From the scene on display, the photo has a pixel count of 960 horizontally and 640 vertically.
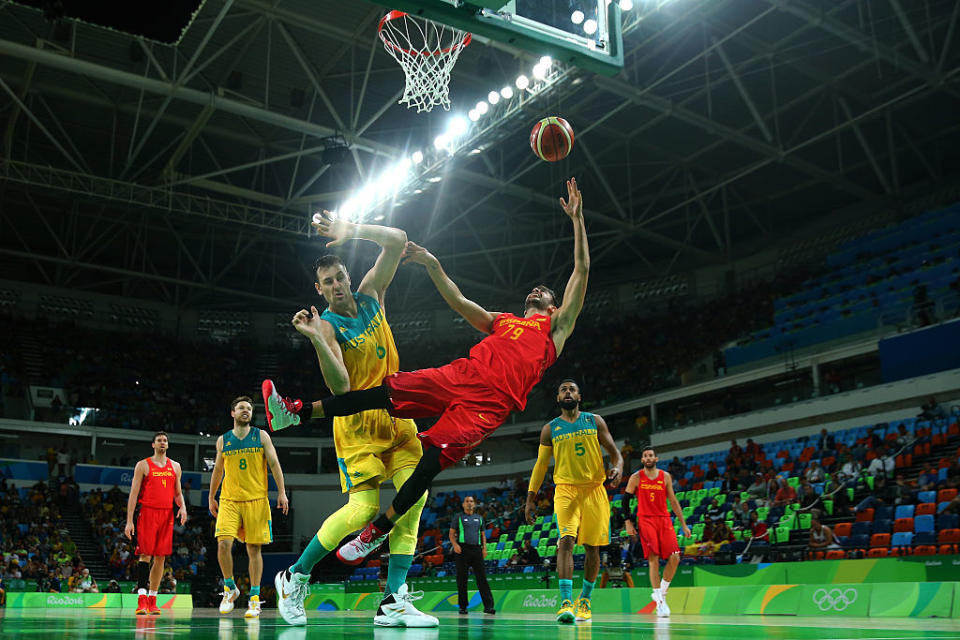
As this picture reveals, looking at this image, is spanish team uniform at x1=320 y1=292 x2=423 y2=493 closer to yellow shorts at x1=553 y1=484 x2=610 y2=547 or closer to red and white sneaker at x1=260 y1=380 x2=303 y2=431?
red and white sneaker at x1=260 y1=380 x2=303 y2=431

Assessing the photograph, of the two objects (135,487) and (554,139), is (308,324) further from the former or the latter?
(135,487)

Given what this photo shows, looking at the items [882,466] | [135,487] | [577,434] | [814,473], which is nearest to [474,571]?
[577,434]

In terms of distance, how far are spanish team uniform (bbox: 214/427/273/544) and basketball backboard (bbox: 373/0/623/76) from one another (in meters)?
5.35

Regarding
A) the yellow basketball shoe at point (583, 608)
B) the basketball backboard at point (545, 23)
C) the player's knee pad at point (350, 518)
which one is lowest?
the yellow basketball shoe at point (583, 608)

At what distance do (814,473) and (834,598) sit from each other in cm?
865

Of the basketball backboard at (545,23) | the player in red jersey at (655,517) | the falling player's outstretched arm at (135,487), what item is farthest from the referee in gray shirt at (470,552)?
the basketball backboard at (545,23)

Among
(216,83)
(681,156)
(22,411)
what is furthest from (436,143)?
(22,411)

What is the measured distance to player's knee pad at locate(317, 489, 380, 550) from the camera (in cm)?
592

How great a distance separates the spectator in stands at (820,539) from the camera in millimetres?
15531

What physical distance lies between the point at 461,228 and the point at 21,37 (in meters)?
16.4

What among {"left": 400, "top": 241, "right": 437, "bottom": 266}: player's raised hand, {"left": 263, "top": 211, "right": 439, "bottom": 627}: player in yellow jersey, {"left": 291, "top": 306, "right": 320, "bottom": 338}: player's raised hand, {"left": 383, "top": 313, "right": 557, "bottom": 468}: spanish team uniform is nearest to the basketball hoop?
{"left": 400, "top": 241, "right": 437, "bottom": 266}: player's raised hand

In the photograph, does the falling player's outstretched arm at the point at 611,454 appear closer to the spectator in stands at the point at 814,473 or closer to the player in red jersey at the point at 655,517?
the player in red jersey at the point at 655,517

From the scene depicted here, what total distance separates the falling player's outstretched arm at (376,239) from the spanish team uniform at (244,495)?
4402mm

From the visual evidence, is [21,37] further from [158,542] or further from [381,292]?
[381,292]
